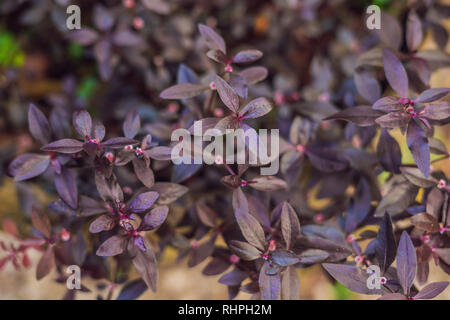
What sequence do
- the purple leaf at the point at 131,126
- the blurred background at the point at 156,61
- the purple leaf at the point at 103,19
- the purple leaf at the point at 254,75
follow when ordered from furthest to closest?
1. the blurred background at the point at 156,61
2. the purple leaf at the point at 103,19
3. the purple leaf at the point at 254,75
4. the purple leaf at the point at 131,126

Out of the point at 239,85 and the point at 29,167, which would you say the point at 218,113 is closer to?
the point at 239,85

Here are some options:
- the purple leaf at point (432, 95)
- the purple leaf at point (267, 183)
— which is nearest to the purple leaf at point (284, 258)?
the purple leaf at point (267, 183)

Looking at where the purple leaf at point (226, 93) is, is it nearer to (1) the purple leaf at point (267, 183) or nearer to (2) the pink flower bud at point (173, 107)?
(1) the purple leaf at point (267, 183)

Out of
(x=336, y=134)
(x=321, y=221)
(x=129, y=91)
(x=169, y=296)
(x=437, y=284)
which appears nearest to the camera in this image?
(x=437, y=284)

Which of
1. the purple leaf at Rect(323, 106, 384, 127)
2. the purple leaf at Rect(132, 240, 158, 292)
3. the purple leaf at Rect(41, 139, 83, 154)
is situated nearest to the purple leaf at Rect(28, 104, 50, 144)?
the purple leaf at Rect(41, 139, 83, 154)
